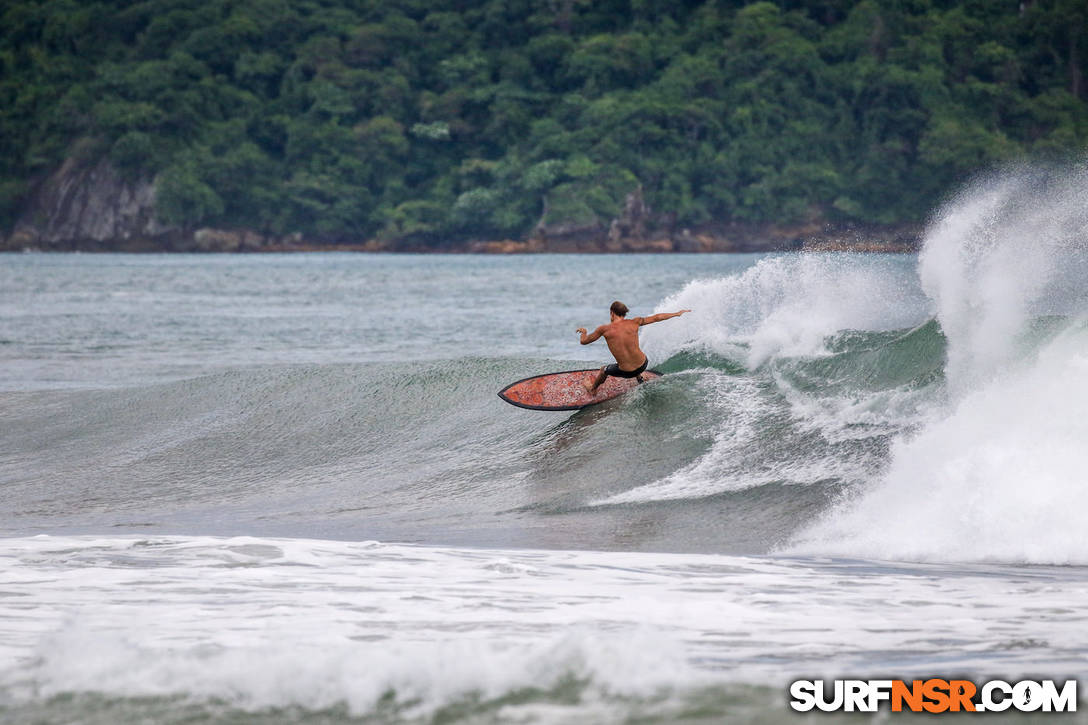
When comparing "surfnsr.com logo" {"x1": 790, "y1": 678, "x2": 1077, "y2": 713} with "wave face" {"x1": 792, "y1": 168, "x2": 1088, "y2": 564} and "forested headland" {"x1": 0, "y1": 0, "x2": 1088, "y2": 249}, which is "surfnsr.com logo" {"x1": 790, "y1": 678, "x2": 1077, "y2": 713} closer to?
"wave face" {"x1": 792, "y1": 168, "x2": 1088, "y2": 564}

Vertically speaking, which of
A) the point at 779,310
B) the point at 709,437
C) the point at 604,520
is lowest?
the point at 604,520

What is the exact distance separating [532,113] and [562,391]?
3968 inches

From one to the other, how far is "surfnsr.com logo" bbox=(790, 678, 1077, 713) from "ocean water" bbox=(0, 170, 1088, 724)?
134 millimetres

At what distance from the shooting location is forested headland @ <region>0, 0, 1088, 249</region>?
328ft

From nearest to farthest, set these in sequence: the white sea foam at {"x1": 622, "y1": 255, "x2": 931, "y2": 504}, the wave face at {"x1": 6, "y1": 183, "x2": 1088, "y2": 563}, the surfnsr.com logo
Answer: the surfnsr.com logo, the wave face at {"x1": 6, "y1": 183, "x2": 1088, "y2": 563}, the white sea foam at {"x1": 622, "y1": 255, "x2": 931, "y2": 504}

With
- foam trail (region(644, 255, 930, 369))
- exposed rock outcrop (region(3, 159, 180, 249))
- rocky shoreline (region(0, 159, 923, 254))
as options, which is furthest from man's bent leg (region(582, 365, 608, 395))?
exposed rock outcrop (region(3, 159, 180, 249))

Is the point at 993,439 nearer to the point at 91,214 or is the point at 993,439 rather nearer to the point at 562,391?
the point at 562,391

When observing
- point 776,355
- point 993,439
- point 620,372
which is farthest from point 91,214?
point 993,439

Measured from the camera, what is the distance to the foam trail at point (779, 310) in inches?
536

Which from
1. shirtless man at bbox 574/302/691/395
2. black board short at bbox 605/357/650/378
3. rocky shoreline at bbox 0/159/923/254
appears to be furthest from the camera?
rocky shoreline at bbox 0/159/923/254

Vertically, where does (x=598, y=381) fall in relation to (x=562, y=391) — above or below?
above

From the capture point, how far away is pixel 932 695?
5414mm

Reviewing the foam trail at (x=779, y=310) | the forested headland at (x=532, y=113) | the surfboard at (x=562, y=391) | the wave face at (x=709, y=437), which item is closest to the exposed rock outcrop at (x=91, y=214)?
the forested headland at (x=532, y=113)

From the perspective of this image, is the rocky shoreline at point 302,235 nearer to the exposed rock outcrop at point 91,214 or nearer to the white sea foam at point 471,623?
the exposed rock outcrop at point 91,214
